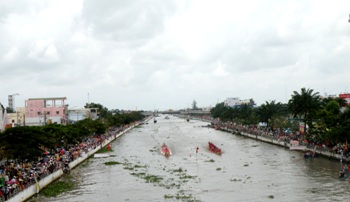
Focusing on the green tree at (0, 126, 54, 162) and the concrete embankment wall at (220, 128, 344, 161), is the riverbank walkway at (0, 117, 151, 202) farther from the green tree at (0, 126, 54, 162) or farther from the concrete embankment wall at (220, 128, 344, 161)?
the concrete embankment wall at (220, 128, 344, 161)

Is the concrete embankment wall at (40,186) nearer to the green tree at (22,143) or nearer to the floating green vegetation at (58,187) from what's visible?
the floating green vegetation at (58,187)

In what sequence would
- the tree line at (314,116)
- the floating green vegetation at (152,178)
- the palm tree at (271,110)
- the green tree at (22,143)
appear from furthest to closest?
the palm tree at (271,110), the tree line at (314,116), the floating green vegetation at (152,178), the green tree at (22,143)

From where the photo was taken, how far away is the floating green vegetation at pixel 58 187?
37.4m

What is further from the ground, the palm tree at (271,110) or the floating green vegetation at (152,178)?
the palm tree at (271,110)

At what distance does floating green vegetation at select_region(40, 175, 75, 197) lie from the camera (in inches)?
1471

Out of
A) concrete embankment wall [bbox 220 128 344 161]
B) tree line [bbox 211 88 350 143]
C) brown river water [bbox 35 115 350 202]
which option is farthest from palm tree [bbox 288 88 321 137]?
brown river water [bbox 35 115 350 202]

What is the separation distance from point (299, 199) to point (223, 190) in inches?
271

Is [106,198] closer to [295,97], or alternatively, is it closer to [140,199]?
[140,199]

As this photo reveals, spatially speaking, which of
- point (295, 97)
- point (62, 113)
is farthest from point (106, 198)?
point (62, 113)

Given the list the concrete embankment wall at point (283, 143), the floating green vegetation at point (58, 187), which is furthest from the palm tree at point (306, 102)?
the floating green vegetation at point (58, 187)

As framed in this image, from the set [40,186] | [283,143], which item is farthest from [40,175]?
[283,143]

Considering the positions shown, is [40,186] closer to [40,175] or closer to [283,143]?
[40,175]

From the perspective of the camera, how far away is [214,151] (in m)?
70.2

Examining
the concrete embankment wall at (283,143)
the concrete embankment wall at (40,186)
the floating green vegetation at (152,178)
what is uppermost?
the concrete embankment wall at (283,143)
